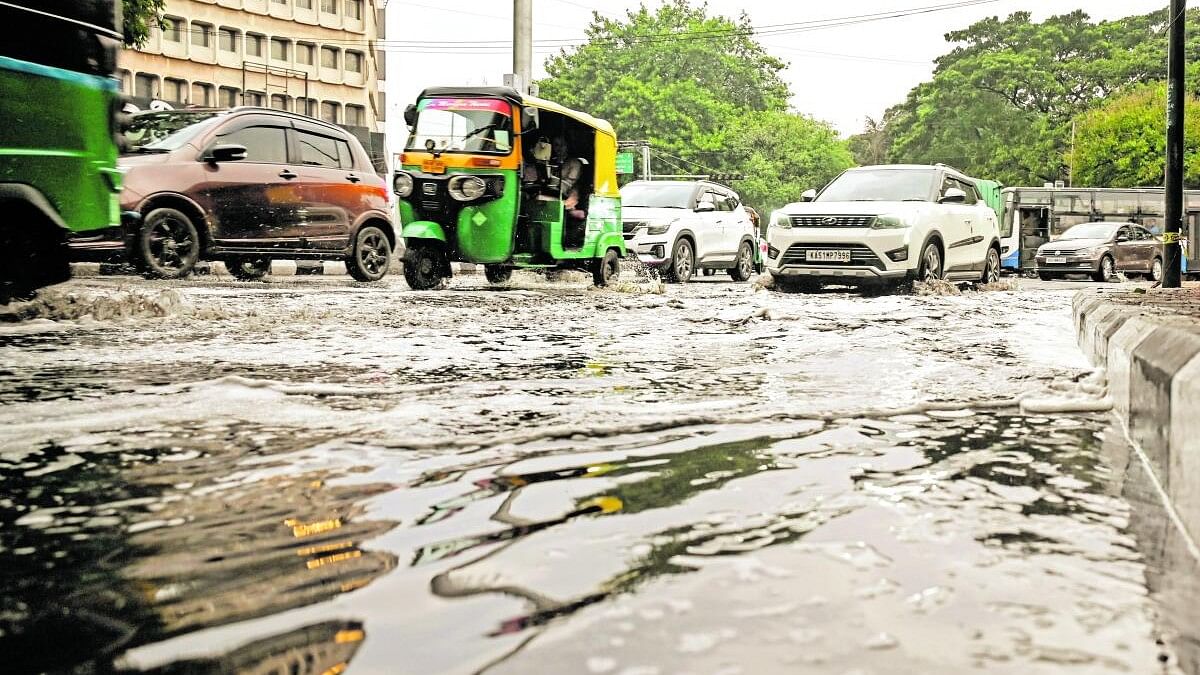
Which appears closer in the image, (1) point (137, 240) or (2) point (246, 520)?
(2) point (246, 520)

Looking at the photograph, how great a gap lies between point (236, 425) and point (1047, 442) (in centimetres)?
264

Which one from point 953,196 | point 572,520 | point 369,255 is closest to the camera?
point 572,520

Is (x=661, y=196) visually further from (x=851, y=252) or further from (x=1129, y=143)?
(x=1129, y=143)

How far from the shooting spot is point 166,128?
40.6ft

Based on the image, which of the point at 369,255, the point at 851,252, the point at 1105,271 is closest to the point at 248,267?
the point at 369,255

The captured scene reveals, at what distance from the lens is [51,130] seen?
7074mm

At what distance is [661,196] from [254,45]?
43.7 metres

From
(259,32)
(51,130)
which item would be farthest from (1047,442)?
(259,32)

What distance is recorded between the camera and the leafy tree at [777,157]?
70375 millimetres

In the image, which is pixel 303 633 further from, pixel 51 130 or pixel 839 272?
pixel 839 272

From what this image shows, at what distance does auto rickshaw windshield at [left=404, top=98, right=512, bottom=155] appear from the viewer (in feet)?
43.8

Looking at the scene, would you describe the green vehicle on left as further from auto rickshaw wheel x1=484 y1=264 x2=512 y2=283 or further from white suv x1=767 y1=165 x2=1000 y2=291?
white suv x1=767 y1=165 x2=1000 y2=291

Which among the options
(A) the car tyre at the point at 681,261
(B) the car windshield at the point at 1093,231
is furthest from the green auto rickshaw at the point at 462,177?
(B) the car windshield at the point at 1093,231

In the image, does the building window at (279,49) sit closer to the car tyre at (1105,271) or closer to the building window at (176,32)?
the building window at (176,32)
